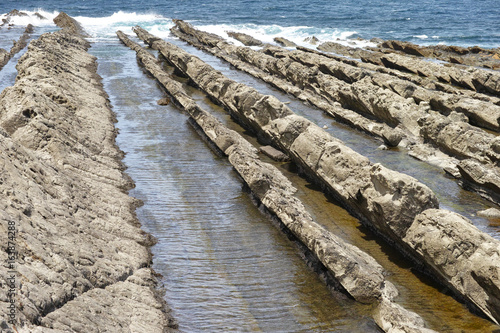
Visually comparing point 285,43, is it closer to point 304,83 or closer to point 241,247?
point 304,83

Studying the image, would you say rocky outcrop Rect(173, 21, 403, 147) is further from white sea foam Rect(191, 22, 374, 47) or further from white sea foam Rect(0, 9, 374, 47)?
white sea foam Rect(191, 22, 374, 47)

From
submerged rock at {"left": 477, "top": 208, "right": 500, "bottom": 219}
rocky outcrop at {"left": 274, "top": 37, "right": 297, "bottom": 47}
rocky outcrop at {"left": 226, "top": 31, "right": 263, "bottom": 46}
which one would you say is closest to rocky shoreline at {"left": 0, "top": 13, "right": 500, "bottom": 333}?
submerged rock at {"left": 477, "top": 208, "right": 500, "bottom": 219}

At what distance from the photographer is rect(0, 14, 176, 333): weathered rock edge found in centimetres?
834

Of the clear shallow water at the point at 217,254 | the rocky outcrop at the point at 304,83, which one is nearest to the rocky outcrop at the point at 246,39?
the rocky outcrop at the point at 304,83

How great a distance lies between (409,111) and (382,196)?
11908mm

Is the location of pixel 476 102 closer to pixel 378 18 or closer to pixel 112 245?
pixel 112 245

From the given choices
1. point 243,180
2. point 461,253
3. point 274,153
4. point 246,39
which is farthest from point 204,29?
point 461,253

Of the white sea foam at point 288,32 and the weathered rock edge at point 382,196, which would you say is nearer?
the weathered rock edge at point 382,196

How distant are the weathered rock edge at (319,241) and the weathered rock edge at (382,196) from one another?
1.25m

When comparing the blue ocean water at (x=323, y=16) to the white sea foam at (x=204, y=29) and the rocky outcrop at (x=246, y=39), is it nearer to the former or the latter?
the white sea foam at (x=204, y=29)

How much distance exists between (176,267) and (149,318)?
240cm

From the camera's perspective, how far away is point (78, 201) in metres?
12.8

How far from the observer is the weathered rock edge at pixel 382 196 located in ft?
36.0

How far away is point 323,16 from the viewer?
83.7 meters
